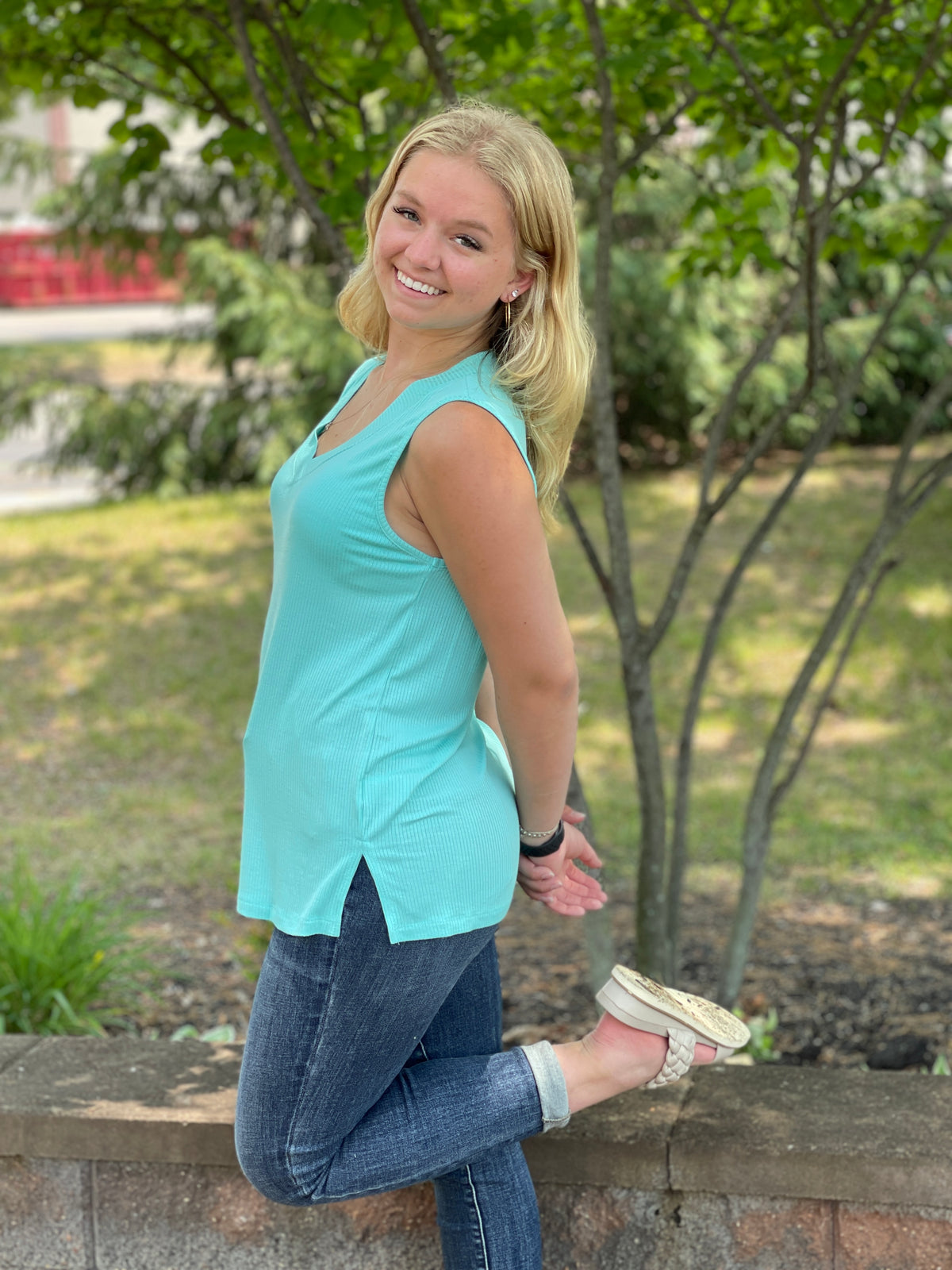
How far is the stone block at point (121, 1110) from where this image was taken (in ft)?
7.05

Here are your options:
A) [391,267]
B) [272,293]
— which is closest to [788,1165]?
[391,267]

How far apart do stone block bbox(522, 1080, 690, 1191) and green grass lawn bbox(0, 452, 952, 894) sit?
5.69 ft

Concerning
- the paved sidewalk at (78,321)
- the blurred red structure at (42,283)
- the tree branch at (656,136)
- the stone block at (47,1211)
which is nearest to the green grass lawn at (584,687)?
the tree branch at (656,136)

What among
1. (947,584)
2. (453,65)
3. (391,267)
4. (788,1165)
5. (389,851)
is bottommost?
(947,584)

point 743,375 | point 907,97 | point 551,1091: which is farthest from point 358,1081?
point 907,97

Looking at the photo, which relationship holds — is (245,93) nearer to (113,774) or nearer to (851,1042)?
(851,1042)

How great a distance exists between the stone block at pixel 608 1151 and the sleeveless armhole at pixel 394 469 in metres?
1.02

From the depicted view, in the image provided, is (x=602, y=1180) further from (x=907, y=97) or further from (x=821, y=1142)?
(x=907, y=97)

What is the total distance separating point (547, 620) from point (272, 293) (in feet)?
24.9

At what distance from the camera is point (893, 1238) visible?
2.02m

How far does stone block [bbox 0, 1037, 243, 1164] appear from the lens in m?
2.15

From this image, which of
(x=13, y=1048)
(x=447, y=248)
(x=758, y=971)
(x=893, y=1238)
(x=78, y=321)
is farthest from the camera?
(x=78, y=321)

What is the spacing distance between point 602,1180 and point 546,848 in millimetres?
634

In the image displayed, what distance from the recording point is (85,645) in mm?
6766
